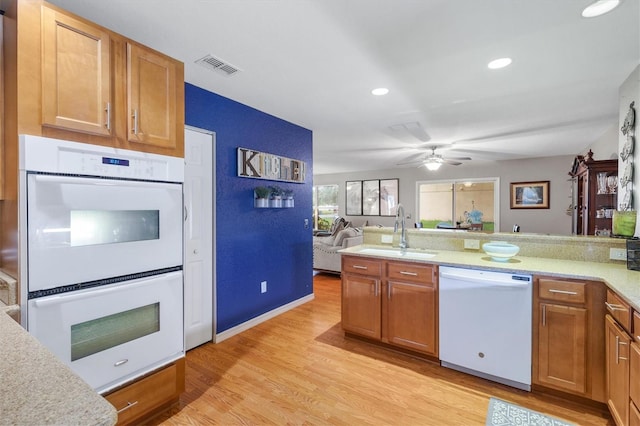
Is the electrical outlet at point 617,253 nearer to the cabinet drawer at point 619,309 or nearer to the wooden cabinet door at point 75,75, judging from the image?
the cabinet drawer at point 619,309

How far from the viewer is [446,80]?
2.69m

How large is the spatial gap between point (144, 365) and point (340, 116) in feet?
10.2

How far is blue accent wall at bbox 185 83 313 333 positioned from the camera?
3.02 m

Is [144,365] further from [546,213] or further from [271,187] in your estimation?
[546,213]

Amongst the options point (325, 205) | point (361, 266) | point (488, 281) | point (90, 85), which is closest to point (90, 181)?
point (90, 85)

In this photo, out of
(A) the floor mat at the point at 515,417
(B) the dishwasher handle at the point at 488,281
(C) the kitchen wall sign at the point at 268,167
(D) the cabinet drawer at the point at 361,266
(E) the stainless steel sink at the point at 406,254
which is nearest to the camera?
(A) the floor mat at the point at 515,417

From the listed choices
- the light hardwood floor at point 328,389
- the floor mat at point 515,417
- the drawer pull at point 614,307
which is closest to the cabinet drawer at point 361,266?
the light hardwood floor at point 328,389

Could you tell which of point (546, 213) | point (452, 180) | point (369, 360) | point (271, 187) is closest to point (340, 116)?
point (271, 187)

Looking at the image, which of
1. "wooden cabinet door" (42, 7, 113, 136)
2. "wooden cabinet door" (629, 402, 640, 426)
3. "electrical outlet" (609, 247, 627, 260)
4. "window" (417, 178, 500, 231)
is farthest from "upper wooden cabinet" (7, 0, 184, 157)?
"window" (417, 178, 500, 231)

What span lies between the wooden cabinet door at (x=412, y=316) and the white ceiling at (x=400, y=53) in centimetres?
183

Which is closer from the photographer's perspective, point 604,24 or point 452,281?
point 604,24

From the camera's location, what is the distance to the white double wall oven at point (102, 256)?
1400 mm

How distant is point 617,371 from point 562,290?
0.50 meters

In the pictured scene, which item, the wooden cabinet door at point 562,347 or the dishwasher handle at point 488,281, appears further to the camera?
the dishwasher handle at point 488,281
